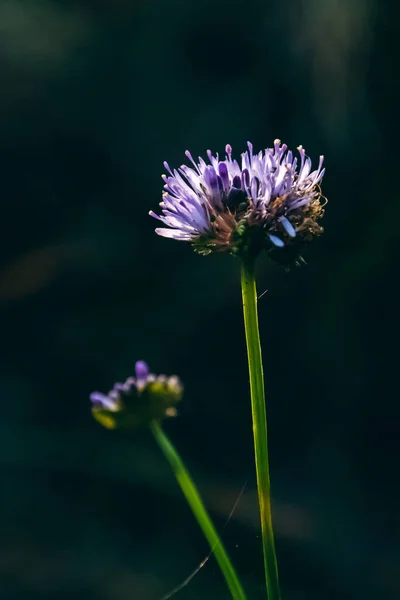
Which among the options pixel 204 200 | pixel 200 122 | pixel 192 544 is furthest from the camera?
pixel 200 122

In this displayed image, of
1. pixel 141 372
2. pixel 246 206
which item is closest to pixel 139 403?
pixel 141 372

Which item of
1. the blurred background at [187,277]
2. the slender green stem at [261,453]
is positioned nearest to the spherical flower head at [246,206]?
the slender green stem at [261,453]

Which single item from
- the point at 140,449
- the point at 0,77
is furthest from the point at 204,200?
the point at 0,77

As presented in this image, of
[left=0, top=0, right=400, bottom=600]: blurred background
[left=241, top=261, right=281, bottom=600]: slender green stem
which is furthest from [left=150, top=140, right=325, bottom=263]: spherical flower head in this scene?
[left=0, top=0, right=400, bottom=600]: blurred background

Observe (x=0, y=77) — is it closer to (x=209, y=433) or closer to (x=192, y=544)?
(x=209, y=433)

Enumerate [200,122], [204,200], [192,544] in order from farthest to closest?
[200,122] < [192,544] < [204,200]

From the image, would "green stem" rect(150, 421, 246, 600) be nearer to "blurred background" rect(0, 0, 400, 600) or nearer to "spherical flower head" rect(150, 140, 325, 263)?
"spherical flower head" rect(150, 140, 325, 263)

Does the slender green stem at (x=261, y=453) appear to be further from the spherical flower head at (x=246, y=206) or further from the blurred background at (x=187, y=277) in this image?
the blurred background at (x=187, y=277)
